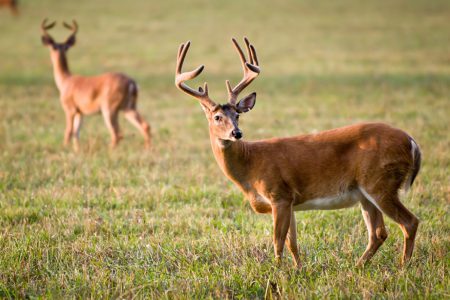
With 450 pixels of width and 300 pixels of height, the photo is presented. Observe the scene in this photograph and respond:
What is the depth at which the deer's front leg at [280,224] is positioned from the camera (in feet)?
19.2

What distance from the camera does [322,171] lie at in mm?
6055

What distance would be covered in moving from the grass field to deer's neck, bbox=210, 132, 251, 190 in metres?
0.64

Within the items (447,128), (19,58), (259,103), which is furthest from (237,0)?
(447,128)

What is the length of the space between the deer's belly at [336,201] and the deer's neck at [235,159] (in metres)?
0.57

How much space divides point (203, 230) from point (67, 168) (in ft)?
10.9

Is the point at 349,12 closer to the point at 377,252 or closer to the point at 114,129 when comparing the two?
the point at 114,129

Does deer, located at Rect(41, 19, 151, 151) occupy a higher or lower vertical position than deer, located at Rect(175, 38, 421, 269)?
higher

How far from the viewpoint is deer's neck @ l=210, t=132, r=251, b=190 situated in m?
6.16

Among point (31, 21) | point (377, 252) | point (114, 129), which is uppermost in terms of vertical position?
point (31, 21)

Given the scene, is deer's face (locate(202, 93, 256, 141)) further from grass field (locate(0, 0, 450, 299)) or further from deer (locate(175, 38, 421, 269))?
grass field (locate(0, 0, 450, 299))

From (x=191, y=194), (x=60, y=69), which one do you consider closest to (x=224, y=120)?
(x=191, y=194)

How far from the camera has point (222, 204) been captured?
26.3ft

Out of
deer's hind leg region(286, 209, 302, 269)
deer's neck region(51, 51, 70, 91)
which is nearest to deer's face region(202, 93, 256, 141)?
deer's hind leg region(286, 209, 302, 269)

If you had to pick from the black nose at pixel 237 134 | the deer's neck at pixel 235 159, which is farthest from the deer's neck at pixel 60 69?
the black nose at pixel 237 134
